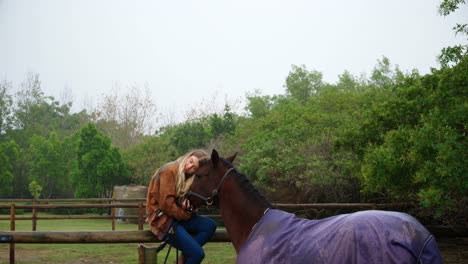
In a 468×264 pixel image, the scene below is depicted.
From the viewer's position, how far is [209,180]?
401 centimetres

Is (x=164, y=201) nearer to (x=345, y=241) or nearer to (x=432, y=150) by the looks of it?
(x=345, y=241)

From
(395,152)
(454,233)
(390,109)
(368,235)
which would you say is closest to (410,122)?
(390,109)

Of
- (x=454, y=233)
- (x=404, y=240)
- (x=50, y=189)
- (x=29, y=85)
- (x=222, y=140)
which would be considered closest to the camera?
(x=404, y=240)

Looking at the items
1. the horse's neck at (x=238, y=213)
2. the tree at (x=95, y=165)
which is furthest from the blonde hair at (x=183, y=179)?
the tree at (x=95, y=165)

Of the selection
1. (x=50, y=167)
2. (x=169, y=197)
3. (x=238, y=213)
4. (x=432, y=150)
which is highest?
(x=50, y=167)

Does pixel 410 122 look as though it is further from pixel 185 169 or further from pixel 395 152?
pixel 185 169

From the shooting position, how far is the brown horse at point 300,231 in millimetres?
3041

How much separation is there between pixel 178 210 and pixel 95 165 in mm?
26661

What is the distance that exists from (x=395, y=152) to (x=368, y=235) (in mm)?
4823

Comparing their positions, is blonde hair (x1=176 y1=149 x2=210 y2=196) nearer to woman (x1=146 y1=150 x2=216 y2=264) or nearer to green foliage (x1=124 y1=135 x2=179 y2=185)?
woman (x1=146 y1=150 x2=216 y2=264)

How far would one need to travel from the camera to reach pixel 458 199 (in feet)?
23.7

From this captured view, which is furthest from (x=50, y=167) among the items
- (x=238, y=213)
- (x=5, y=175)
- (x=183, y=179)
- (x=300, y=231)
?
(x=300, y=231)

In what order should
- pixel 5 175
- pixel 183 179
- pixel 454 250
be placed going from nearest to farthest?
pixel 183 179
pixel 454 250
pixel 5 175

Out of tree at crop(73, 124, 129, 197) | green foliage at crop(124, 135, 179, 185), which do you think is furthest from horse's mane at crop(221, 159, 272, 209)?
tree at crop(73, 124, 129, 197)
